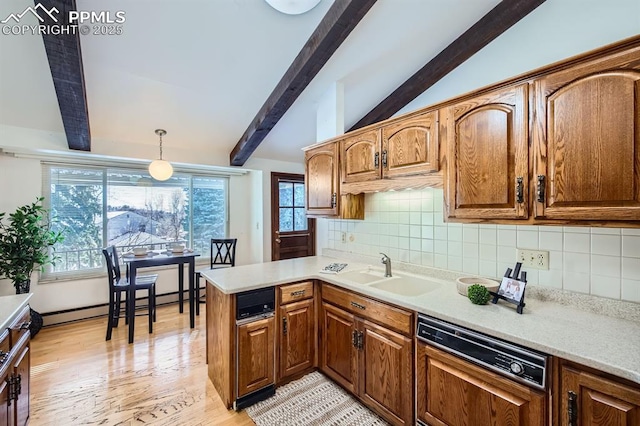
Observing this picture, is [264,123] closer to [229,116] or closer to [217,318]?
[229,116]

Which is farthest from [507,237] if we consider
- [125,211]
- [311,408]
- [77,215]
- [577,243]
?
[77,215]

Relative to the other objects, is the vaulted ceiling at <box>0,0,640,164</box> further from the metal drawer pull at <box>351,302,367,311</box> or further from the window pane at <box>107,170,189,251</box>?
the metal drawer pull at <box>351,302,367,311</box>

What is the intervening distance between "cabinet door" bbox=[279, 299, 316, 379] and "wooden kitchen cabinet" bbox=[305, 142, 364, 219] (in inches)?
33.9

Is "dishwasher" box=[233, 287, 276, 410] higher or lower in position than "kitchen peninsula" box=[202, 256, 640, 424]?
lower

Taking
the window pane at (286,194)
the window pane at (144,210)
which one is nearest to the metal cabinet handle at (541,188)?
the window pane at (286,194)

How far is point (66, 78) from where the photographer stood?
2201mm

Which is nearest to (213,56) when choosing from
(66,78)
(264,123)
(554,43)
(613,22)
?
(264,123)

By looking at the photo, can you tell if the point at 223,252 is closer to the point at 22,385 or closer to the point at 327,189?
the point at 327,189

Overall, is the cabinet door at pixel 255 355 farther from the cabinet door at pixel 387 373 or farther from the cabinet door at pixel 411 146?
the cabinet door at pixel 411 146

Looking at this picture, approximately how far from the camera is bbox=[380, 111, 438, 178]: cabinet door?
1851 millimetres

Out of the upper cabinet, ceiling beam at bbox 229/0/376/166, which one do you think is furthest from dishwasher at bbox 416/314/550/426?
ceiling beam at bbox 229/0/376/166

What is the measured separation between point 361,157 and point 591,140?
1.39 metres

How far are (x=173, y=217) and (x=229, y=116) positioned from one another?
2041 mm

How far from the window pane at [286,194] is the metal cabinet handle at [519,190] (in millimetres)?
3897
